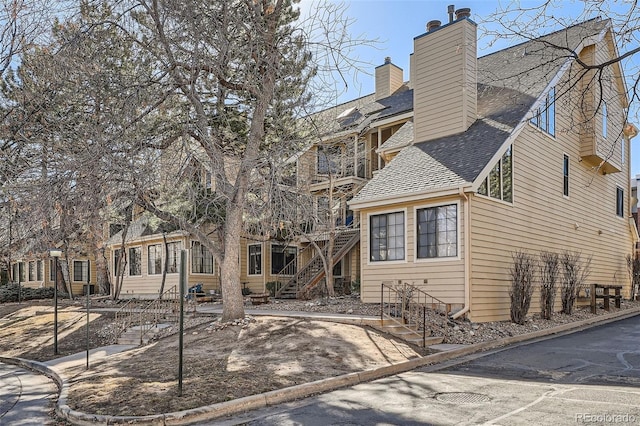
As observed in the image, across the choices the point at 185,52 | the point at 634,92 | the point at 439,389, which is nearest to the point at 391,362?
the point at 439,389

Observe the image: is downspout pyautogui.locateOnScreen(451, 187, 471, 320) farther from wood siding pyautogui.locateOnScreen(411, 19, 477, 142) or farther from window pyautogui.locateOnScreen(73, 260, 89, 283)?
window pyautogui.locateOnScreen(73, 260, 89, 283)

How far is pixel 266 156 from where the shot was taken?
1153 centimetres

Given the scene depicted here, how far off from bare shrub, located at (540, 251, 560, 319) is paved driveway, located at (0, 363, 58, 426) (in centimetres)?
1251

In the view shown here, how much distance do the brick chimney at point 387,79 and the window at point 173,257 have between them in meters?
12.5

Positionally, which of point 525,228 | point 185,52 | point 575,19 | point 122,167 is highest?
point 185,52

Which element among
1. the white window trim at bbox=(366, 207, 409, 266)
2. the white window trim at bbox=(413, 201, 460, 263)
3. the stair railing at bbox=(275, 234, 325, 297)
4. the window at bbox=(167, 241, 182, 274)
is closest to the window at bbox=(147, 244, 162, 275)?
the window at bbox=(167, 241, 182, 274)

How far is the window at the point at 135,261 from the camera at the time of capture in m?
28.1

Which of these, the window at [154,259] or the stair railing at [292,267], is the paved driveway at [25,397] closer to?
the stair railing at [292,267]

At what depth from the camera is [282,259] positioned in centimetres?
2639

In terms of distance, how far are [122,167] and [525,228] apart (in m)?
11.3

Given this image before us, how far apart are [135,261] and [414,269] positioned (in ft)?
62.2

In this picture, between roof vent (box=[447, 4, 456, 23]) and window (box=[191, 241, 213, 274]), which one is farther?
window (box=[191, 241, 213, 274])

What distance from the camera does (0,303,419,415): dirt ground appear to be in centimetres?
759

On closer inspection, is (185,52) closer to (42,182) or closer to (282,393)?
(42,182)
